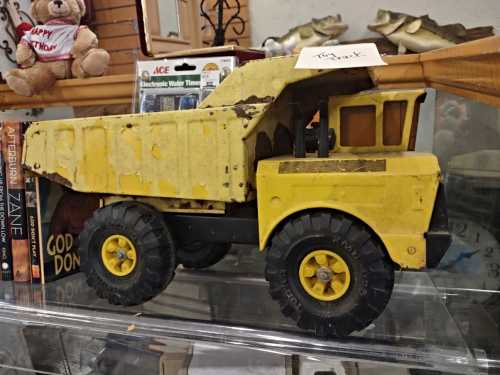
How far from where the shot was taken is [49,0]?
3.44 feet

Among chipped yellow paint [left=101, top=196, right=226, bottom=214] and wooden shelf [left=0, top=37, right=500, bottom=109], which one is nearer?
wooden shelf [left=0, top=37, right=500, bottom=109]

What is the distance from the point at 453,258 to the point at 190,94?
1.89 feet

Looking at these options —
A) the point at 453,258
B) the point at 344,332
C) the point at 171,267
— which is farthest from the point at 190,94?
the point at 453,258

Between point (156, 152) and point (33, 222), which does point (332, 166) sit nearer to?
point (156, 152)

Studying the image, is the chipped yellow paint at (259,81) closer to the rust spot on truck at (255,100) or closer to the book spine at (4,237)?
the rust spot on truck at (255,100)

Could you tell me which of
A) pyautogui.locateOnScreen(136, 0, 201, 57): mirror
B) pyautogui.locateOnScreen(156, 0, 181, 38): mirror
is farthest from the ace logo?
pyautogui.locateOnScreen(156, 0, 181, 38): mirror

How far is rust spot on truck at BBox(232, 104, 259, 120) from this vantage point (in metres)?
0.59

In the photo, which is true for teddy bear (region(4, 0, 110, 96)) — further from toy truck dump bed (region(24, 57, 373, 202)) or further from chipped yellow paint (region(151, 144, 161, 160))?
chipped yellow paint (region(151, 144, 161, 160))

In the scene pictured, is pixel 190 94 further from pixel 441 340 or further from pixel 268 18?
pixel 268 18

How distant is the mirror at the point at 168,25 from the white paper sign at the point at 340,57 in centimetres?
44

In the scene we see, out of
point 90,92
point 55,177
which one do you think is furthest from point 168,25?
point 55,177

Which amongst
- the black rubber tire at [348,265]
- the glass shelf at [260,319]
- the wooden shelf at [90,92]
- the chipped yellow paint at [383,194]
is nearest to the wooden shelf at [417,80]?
the wooden shelf at [90,92]

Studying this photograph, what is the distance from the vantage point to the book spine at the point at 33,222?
0.80 m

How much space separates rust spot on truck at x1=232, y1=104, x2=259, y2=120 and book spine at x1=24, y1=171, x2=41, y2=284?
0.41 meters
